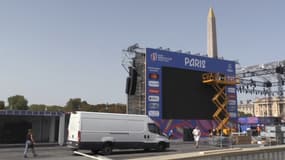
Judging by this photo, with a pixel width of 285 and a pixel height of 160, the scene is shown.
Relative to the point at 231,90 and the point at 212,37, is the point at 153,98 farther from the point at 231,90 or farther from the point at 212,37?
the point at 212,37

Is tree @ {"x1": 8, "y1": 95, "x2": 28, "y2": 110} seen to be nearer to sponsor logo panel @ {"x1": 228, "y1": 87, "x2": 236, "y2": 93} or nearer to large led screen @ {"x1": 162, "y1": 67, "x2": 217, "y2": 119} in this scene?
sponsor logo panel @ {"x1": 228, "y1": 87, "x2": 236, "y2": 93}

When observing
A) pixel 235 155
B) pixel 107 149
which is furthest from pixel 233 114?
pixel 235 155

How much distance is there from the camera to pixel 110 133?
62.9 feet

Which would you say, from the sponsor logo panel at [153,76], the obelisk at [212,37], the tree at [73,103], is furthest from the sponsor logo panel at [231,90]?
the tree at [73,103]

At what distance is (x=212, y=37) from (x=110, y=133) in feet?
142

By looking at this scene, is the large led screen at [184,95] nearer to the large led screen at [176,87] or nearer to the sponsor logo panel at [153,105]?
the large led screen at [176,87]

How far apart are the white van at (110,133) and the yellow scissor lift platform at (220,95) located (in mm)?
14857

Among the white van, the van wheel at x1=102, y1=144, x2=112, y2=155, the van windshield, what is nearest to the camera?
the white van

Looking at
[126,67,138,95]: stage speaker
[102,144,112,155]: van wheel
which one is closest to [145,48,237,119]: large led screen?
[126,67,138,95]: stage speaker

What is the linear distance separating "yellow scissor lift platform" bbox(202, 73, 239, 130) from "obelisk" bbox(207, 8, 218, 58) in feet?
72.8

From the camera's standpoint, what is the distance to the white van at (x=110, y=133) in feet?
60.5

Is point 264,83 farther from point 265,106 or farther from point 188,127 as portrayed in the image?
point 265,106

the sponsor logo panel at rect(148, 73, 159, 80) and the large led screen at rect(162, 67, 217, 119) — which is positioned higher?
the sponsor logo panel at rect(148, 73, 159, 80)

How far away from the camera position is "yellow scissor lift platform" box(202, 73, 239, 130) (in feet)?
113
